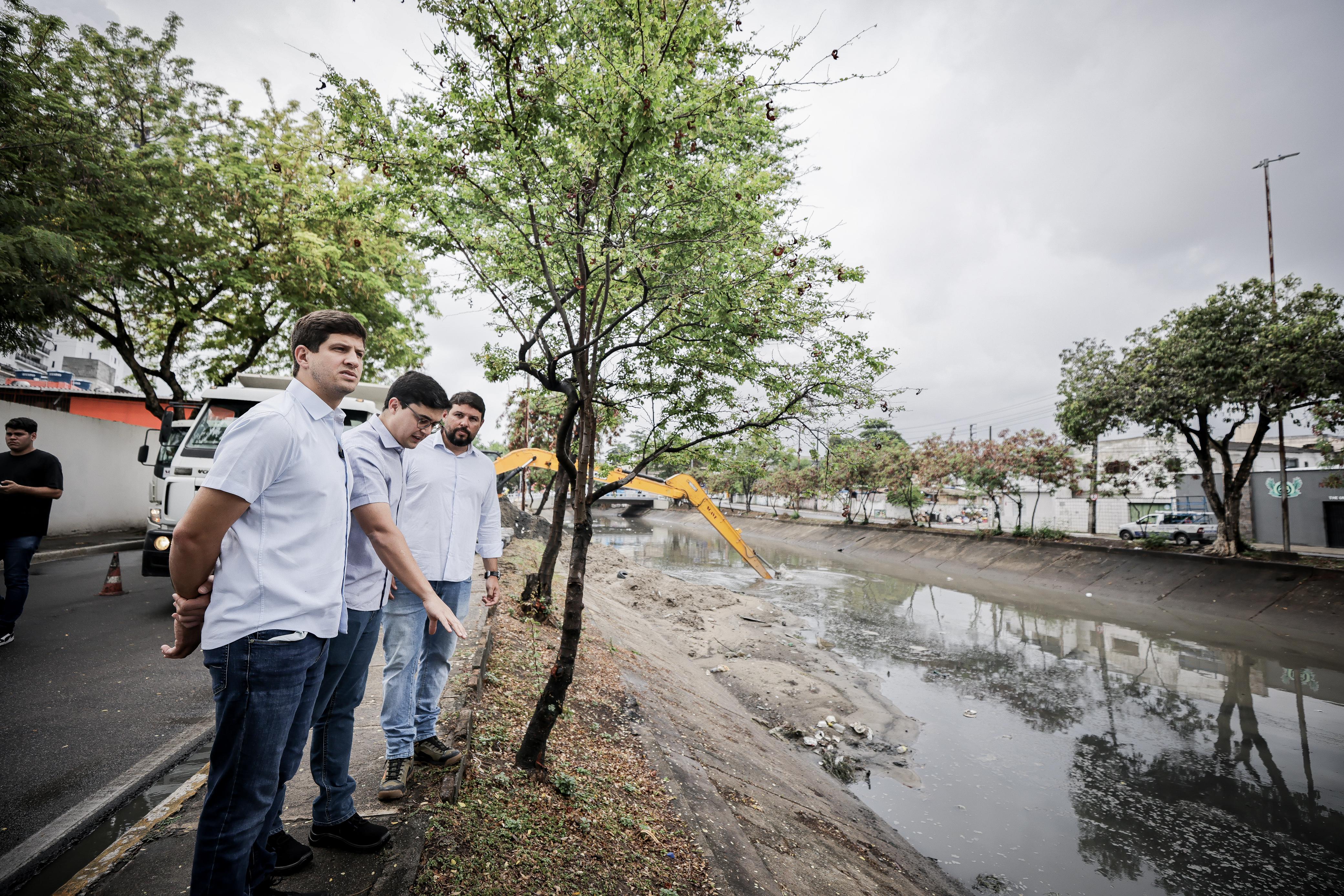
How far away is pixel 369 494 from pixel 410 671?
125 cm

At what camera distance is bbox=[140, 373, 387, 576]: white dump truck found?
716 centimetres

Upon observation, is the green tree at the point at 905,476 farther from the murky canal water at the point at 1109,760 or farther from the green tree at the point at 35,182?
the green tree at the point at 35,182

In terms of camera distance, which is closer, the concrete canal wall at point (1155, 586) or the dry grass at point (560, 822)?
the dry grass at point (560, 822)

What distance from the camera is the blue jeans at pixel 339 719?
2.48m

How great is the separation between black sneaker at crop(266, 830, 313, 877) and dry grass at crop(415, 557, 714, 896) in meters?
0.50

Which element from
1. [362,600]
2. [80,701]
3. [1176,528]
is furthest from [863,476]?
[362,600]

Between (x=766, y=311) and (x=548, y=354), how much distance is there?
6.62 ft

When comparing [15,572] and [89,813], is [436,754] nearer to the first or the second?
[89,813]

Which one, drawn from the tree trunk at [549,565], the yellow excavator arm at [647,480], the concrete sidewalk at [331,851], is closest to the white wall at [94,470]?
the yellow excavator arm at [647,480]

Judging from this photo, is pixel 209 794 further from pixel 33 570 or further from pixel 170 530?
pixel 33 570

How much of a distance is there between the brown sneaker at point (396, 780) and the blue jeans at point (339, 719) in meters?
0.32

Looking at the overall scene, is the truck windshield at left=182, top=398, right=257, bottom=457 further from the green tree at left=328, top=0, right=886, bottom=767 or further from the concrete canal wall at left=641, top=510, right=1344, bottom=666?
the concrete canal wall at left=641, top=510, right=1344, bottom=666

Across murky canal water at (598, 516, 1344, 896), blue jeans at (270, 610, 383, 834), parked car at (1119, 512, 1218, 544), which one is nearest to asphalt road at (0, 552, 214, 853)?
blue jeans at (270, 610, 383, 834)

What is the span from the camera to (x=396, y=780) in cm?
310
